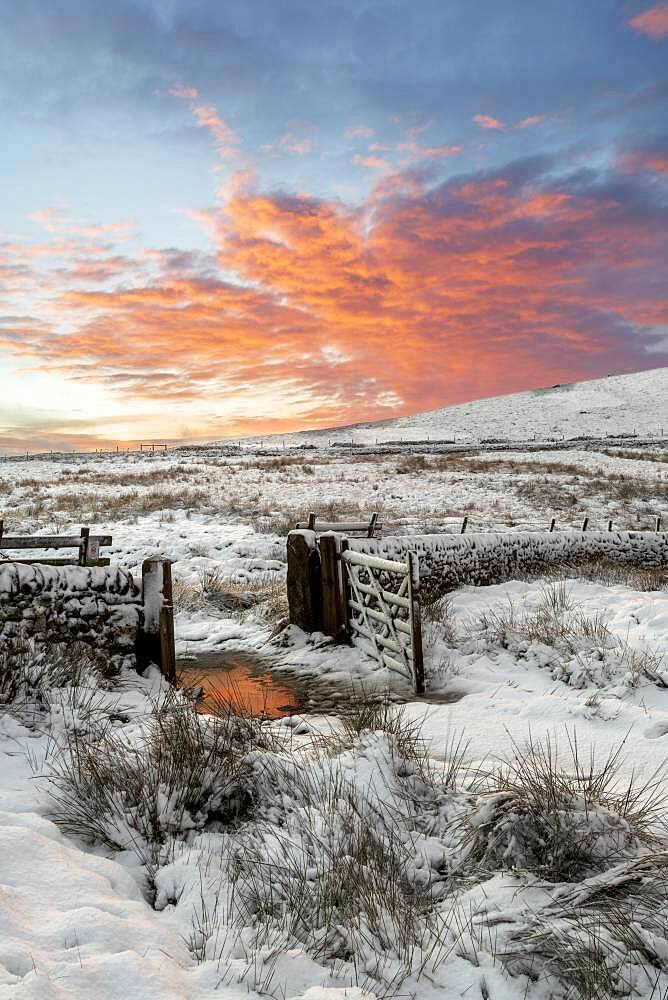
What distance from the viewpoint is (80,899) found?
288 centimetres

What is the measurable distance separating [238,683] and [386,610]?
79.9 inches

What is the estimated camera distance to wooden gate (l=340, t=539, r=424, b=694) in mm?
7145

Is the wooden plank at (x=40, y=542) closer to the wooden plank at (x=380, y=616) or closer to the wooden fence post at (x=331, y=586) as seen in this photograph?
the wooden fence post at (x=331, y=586)

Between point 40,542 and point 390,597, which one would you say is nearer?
point 390,597

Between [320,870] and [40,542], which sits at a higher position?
[40,542]

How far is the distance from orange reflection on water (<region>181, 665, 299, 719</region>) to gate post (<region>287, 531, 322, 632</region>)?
138 cm

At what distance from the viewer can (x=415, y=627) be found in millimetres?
7105

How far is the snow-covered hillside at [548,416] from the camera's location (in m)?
75.0

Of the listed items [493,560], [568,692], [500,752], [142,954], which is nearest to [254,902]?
[142,954]

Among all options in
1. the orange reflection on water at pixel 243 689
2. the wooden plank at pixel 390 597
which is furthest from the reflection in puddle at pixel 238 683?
the wooden plank at pixel 390 597

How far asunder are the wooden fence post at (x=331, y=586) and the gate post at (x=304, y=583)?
17 centimetres

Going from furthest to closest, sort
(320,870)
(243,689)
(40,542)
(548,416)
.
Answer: (548,416) → (40,542) → (243,689) → (320,870)

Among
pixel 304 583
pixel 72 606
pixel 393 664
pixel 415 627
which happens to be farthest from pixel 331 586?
pixel 72 606

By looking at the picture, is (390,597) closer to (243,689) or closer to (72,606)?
(243,689)
